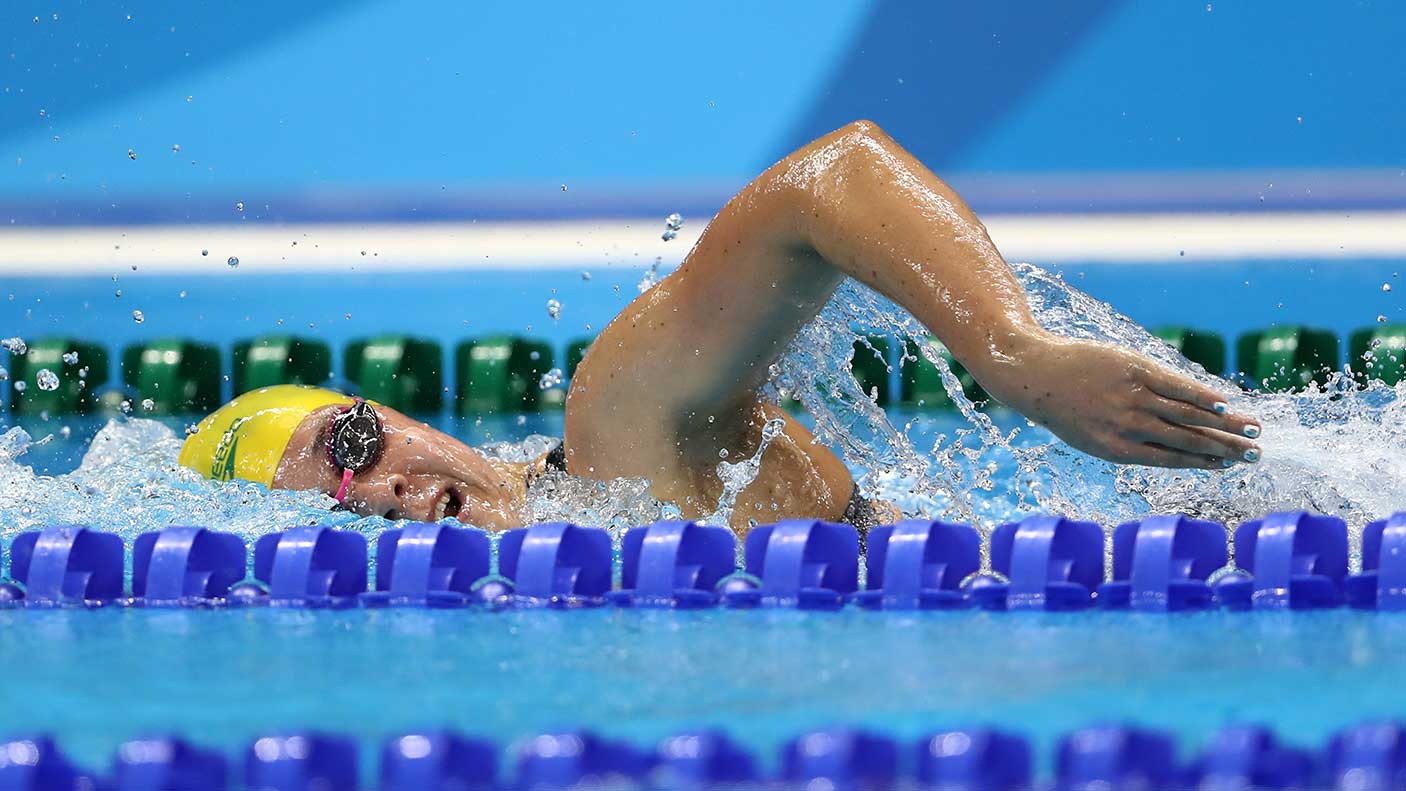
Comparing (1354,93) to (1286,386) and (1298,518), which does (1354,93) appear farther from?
(1298,518)

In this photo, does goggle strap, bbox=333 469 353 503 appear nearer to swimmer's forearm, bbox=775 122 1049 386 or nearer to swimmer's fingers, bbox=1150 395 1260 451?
swimmer's forearm, bbox=775 122 1049 386

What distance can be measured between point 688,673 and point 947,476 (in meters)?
0.88

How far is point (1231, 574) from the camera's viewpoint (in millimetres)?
2002

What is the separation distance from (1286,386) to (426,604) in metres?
3.05

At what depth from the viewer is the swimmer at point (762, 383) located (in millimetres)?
1551

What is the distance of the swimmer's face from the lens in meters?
2.54

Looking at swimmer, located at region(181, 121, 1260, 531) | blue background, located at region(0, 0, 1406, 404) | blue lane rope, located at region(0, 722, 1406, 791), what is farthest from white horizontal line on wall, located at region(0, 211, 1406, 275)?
blue lane rope, located at region(0, 722, 1406, 791)

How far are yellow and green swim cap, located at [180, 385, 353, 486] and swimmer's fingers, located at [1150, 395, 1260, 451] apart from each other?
5.21 feet

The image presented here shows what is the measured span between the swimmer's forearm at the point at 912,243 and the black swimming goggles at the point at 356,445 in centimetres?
95

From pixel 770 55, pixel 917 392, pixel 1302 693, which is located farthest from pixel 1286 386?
pixel 1302 693

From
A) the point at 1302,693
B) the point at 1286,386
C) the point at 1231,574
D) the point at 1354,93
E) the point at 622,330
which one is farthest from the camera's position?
the point at 1354,93

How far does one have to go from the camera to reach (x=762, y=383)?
85.4 inches

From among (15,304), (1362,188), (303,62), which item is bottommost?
(15,304)

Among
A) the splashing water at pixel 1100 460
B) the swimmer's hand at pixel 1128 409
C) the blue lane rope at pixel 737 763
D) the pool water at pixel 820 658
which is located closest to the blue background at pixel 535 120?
the splashing water at pixel 1100 460
